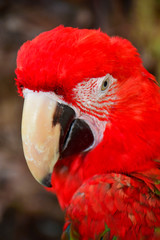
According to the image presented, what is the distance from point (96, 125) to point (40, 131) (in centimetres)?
19

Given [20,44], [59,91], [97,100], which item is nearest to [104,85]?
[97,100]

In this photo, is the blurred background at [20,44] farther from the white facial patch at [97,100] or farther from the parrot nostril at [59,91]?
the parrot nostril at [59,91]

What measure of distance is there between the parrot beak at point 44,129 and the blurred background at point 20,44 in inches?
40.8

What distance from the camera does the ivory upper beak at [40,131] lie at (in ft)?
2.64

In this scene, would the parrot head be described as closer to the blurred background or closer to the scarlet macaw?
the scarlet macaw

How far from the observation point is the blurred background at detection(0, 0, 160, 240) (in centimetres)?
183

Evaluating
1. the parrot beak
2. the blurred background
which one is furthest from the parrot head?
the blurred background

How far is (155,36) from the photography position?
2.24 meters

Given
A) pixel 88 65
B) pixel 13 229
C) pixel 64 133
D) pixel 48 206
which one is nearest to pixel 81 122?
pixel 64 133

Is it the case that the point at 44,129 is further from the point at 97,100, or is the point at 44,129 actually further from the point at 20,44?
the point at 20,44

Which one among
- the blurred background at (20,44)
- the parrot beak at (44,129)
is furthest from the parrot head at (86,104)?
the blurred background at (20,44)

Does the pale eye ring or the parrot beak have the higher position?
the pale eye ring

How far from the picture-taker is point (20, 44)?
85.4 inches

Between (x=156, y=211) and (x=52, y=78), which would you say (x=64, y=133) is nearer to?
(x=52, y=78)
